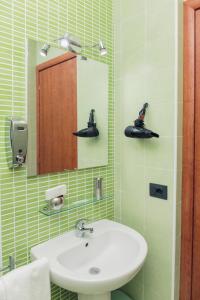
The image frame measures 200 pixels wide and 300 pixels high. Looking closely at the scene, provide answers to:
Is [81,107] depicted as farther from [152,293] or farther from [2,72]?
[152,293]

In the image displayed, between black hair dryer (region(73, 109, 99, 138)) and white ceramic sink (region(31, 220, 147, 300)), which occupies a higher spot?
black hair dryer (region(73, 109, 99, 138))

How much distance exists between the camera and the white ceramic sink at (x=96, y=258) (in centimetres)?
101

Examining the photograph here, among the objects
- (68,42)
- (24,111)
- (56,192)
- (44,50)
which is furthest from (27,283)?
(68,42)

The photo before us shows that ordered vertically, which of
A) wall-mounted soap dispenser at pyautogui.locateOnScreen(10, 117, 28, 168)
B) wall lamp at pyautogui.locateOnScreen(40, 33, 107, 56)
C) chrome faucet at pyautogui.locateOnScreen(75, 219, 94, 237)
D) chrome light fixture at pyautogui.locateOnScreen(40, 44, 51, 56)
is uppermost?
wall lamp at pyautogui.locateOnScreen(40, 33, 107, 56)

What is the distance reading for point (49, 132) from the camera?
A: 1290 millimetres

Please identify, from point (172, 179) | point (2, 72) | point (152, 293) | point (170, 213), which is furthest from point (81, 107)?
point (152, 293)

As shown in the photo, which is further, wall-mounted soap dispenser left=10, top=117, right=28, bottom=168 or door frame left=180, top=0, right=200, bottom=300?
door frame left=180, top=0, right=200, bottom=300

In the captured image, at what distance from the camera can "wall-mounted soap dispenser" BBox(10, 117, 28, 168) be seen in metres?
1.08

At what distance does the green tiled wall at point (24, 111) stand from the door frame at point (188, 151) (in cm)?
61

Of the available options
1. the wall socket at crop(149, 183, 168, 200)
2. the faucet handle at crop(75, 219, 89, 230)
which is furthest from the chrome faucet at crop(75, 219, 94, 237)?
the wall socket at crop(149, 183, 168, 200)

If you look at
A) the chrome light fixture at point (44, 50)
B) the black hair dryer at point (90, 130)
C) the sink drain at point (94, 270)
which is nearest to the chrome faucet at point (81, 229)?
the sink drain at point (94, 270)

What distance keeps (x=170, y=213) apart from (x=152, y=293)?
58 cm

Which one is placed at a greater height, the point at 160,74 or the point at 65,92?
the point at 160,74

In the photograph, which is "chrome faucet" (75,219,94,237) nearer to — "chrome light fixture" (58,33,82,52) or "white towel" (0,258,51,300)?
"white towel" (0,258,51,300)
